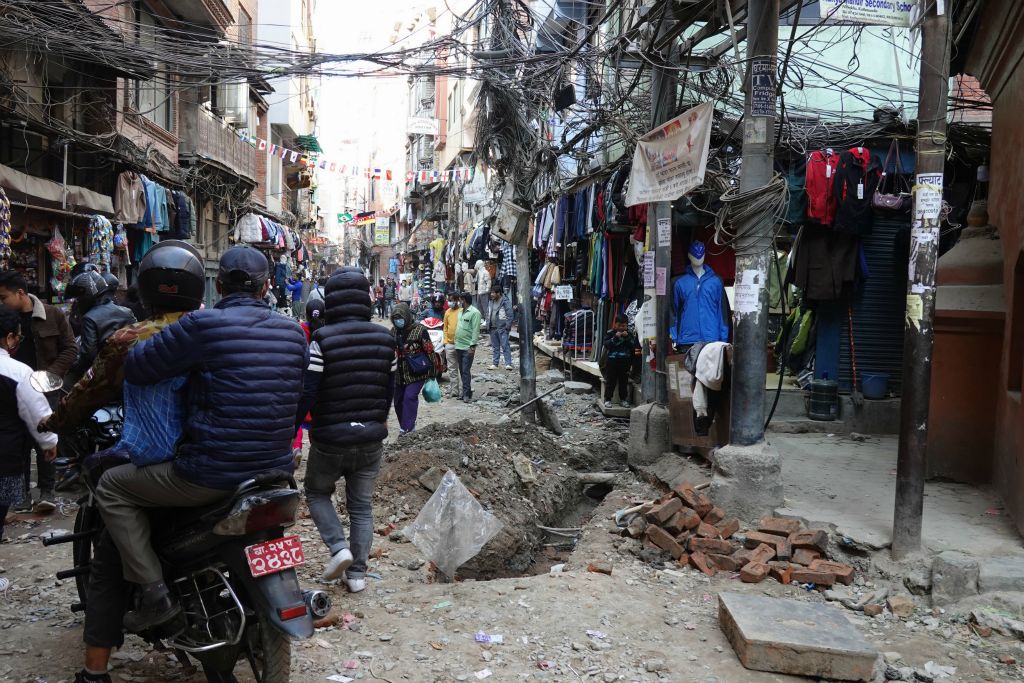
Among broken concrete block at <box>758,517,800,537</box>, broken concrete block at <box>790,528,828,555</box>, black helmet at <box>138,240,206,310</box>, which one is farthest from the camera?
broken concrete block at <box>758,517,800,537</box>

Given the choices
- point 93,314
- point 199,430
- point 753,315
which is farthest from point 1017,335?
point 93,314

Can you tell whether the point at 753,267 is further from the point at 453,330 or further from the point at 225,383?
the point at 453,330

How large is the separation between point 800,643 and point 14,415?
15.6 ft

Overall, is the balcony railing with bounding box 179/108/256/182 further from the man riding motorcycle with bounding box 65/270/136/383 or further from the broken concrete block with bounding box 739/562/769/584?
the broken concrete block with bounding box 739/562/769/584

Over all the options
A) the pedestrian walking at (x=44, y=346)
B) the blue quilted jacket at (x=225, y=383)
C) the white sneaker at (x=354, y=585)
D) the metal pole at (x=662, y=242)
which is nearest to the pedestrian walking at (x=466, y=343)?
the metal pole at (x=662, y=242)

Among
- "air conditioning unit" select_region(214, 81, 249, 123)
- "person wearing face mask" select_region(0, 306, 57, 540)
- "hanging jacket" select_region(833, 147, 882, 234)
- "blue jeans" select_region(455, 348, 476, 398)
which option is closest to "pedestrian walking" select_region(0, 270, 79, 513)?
"person wearing face mask" select_region(0, 306, 57, 540)

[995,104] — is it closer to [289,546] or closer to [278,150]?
[289,546]

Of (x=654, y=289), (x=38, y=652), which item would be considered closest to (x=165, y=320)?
(x=38, y=652)

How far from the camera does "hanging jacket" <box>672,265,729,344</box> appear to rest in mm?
→ 8602

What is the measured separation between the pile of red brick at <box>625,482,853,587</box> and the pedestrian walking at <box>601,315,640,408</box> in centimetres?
546

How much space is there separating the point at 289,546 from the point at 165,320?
3.75 feet

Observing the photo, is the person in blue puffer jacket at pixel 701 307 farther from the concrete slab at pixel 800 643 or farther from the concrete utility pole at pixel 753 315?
the concrete slab at pixel 800 643

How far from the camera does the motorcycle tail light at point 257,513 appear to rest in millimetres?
3082

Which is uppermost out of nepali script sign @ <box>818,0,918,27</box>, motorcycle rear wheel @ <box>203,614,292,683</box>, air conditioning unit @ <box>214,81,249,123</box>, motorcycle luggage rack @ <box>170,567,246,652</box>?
air conditioning unit @ <box>214,81,249,123</box>
